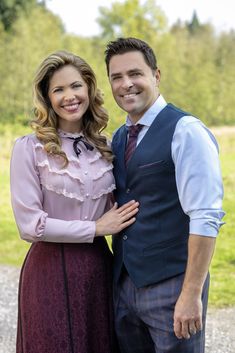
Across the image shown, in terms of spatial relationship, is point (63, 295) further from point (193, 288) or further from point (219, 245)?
point (219, 245)

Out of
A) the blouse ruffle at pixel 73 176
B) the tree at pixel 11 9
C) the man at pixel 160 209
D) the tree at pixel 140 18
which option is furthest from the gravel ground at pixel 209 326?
the tree at pixel 11 9

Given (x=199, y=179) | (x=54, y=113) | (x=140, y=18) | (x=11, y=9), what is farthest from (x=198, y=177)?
(x=11, y=9)

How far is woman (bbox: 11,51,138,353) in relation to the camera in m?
2.21

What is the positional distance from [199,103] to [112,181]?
1763cm

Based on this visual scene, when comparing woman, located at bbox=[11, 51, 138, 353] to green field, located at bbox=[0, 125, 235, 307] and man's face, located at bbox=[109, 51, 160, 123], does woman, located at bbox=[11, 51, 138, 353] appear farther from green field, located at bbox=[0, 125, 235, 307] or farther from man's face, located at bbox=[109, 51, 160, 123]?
green field, located at bbox=[0, 125, 235, 307]

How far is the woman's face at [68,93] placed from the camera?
7.51 feet

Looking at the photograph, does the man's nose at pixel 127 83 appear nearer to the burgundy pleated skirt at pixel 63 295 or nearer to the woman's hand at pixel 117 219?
the woman's hand at pixel 117 219

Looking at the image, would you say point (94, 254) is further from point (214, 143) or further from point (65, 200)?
point (214, 143)

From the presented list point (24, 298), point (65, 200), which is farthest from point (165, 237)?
point (24, 298)

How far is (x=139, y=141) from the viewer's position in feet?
7.22

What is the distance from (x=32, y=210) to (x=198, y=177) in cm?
66

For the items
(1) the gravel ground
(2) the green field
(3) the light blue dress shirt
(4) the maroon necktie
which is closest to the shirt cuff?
(3) the light blue dress shirt

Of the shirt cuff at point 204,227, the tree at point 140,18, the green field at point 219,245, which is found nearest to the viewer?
the shirt cuff at point 204,227

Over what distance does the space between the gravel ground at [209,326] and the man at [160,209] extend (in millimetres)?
2047
